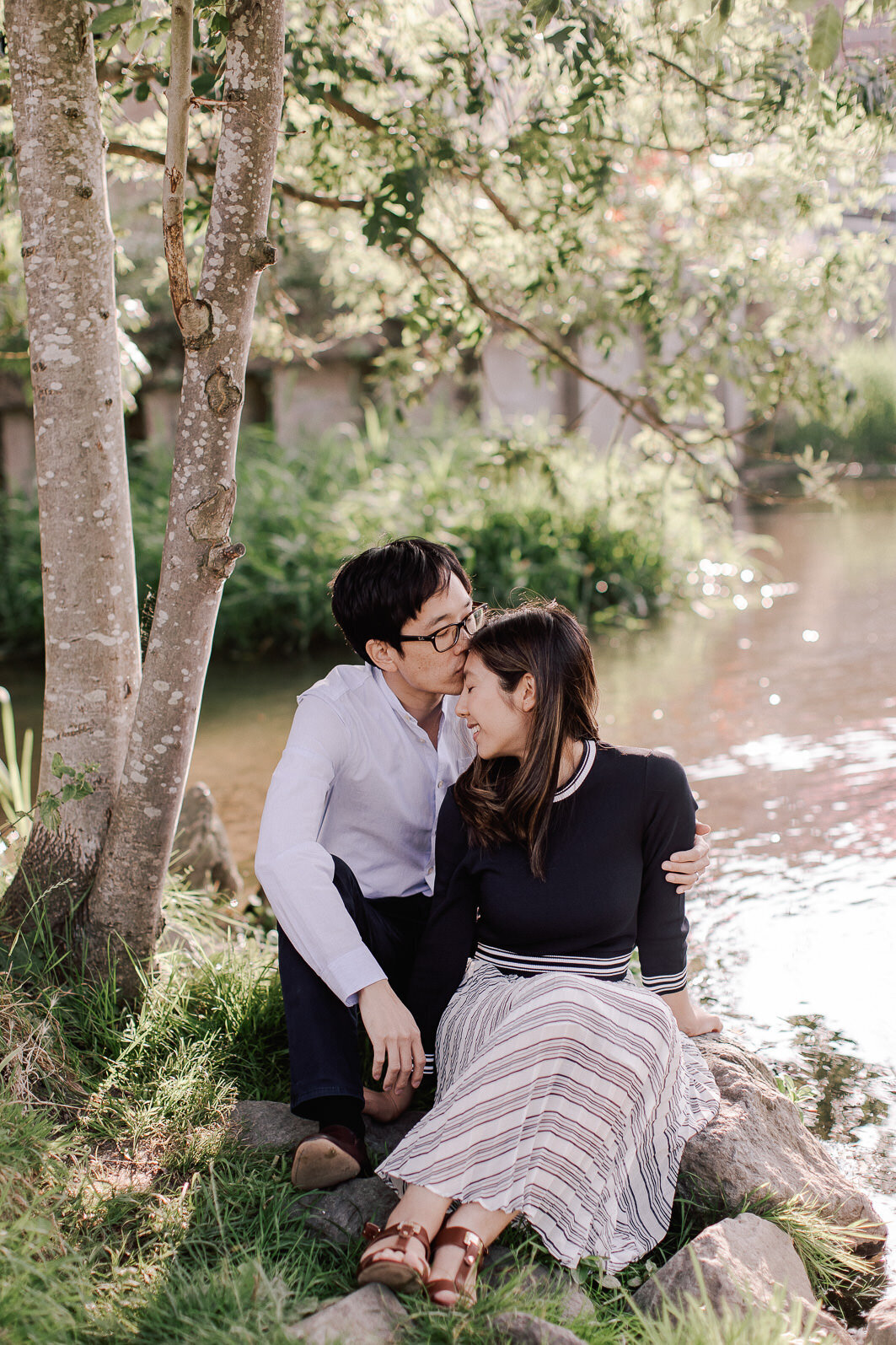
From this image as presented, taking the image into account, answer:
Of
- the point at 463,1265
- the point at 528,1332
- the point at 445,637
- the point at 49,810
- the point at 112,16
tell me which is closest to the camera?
the point at 528,1332

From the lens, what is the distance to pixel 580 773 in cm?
218

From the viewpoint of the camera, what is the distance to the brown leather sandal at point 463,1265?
169 centimetres

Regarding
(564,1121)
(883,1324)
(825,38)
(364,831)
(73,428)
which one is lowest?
(883,1324)

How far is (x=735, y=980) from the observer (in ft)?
10.6

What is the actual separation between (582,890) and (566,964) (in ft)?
0.50

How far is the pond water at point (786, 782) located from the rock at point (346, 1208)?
3.46 ft

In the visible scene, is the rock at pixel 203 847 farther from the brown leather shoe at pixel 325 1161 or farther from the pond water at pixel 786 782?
the brown leather shoe at pixel 325 1161

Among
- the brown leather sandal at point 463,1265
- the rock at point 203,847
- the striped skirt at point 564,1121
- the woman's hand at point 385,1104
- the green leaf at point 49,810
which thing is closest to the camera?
the brown leather sandal at point 463,1265

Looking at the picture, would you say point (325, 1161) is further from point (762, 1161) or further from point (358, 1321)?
point (762, 1161)

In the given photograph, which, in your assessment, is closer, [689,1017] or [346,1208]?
[346,1208]

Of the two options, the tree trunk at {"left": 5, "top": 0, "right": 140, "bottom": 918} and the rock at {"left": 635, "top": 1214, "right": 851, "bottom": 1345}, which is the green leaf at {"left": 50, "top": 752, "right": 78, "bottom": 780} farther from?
the rock at {"left": 635, "top": 1214, "right": 851, "bottom": 1345}

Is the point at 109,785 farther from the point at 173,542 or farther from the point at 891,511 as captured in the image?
the point at 891,511

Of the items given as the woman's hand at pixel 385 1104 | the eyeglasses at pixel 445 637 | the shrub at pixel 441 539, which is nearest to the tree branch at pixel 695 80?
the eyeglasses at pixel 445 637

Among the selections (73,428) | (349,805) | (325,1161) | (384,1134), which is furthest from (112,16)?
(384,1134)
